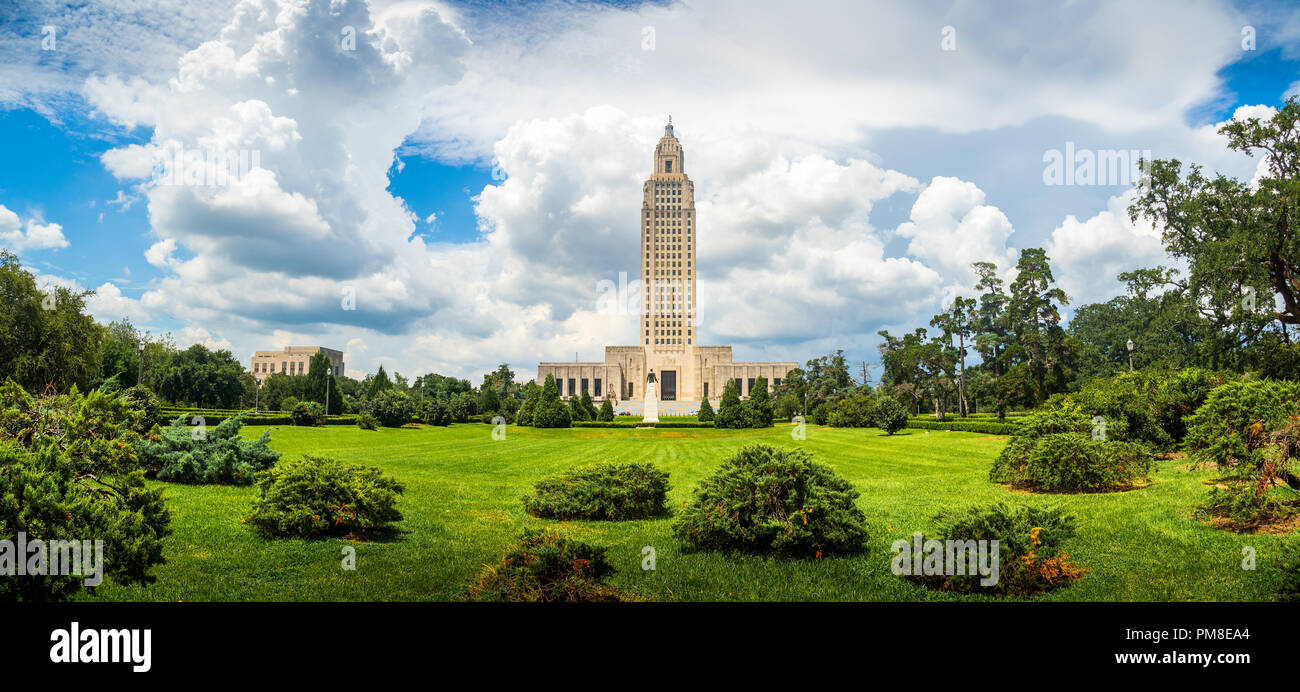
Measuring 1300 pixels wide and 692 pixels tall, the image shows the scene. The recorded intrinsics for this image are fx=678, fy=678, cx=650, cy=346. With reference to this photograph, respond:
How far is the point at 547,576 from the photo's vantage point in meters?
6.57

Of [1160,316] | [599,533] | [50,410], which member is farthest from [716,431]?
[50,410]

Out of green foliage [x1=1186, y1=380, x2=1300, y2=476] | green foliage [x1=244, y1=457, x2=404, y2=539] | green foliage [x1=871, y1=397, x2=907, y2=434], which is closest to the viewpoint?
green foliage [x1=244, y1=457, x2=404, y2=539]

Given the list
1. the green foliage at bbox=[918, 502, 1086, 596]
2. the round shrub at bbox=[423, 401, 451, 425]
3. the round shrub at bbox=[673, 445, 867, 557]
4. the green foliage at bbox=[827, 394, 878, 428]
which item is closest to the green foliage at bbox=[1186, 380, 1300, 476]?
the green foliage at bbox=[918, 502, 1086, 596]

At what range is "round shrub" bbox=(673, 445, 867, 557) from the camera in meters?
8.44

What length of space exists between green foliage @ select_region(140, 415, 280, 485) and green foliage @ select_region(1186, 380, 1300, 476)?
55.1 ft

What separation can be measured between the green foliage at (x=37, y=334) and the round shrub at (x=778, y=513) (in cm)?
3562

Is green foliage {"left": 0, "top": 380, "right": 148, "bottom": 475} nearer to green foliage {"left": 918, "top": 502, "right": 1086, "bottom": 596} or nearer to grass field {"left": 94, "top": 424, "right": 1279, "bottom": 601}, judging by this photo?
grass field {"left": 94, "top": 424, "right": 1279, "bottom": 601}

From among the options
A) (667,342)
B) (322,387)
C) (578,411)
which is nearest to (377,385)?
(322,387)

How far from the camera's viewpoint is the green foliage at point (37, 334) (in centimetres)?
3098

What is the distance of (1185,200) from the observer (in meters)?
26.5

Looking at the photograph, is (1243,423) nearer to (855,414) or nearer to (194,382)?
(855,414)

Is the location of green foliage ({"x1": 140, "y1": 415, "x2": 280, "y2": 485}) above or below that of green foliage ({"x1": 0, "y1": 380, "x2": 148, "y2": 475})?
below
